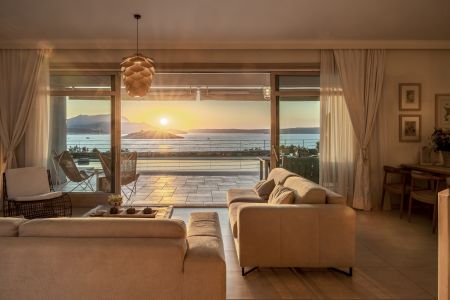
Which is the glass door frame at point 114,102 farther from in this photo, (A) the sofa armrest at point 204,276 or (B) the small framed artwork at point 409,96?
(B) the small framed artwork at point 409,96

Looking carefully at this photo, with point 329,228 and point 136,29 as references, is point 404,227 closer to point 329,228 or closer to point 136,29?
point 329,228

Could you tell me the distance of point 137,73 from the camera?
4.01 meters

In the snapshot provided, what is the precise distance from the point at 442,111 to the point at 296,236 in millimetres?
4364

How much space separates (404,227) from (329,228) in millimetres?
2295

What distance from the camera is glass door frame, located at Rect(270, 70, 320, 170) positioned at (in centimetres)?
566

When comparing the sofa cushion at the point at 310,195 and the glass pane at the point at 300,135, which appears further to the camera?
the glass pane at the point at 300,135

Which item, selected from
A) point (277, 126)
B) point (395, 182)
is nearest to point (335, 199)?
point (277, 126)

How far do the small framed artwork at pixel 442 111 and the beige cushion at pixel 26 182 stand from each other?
6.41 metres

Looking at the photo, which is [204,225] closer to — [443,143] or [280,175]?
[280,175]

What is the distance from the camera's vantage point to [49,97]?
218 inches

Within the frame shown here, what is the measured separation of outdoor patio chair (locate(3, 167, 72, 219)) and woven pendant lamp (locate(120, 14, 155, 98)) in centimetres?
196

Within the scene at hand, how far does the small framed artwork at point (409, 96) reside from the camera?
548cm

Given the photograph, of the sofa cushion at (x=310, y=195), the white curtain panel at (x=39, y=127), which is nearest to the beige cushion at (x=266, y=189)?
the sofa cushion at (x=310, y=195)

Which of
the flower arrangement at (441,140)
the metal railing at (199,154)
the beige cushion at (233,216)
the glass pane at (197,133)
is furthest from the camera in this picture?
the metal railing at (199,154)
